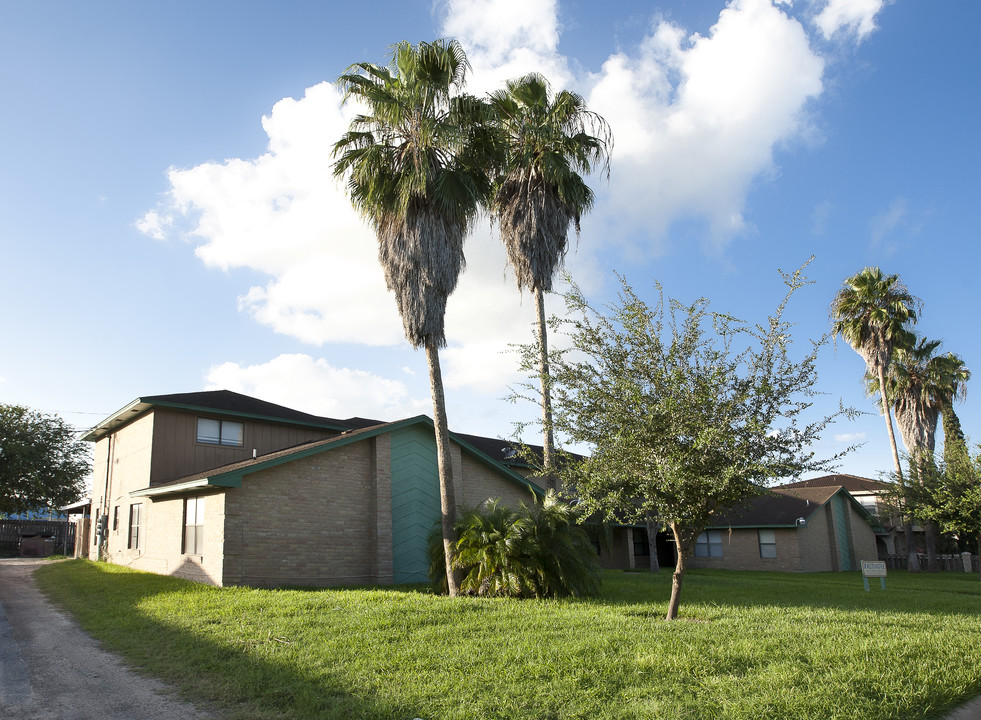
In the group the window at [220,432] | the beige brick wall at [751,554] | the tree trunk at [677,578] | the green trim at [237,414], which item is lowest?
the beige brick wall at [751,554]

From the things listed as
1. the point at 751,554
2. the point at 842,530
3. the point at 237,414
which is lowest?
the point at 751,554

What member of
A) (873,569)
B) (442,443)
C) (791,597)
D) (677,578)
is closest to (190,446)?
(442,443)

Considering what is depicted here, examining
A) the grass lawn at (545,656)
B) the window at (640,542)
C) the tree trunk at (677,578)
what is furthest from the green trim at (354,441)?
the window at (640,542)

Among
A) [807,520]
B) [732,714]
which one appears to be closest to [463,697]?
[732,714]

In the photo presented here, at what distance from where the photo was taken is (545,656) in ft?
27.0

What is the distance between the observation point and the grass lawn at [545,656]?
657cm

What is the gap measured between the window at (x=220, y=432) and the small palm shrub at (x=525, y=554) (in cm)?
Answer: 1175

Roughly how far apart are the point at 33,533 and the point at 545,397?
125ft

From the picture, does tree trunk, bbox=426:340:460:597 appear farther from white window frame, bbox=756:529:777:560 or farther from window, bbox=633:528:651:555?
white window frame, bbox=756:529:777:560

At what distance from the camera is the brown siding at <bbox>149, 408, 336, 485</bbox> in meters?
22.6

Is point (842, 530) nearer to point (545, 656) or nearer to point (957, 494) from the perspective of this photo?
point (957, 494)

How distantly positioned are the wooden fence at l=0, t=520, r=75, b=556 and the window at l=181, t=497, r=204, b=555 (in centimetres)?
2374

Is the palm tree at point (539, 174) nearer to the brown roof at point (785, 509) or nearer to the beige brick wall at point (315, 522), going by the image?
the beige brick wall at point (315, 522)

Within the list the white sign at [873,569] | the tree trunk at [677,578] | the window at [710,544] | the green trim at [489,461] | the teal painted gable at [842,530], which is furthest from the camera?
the teal painted gable at [842,530]
